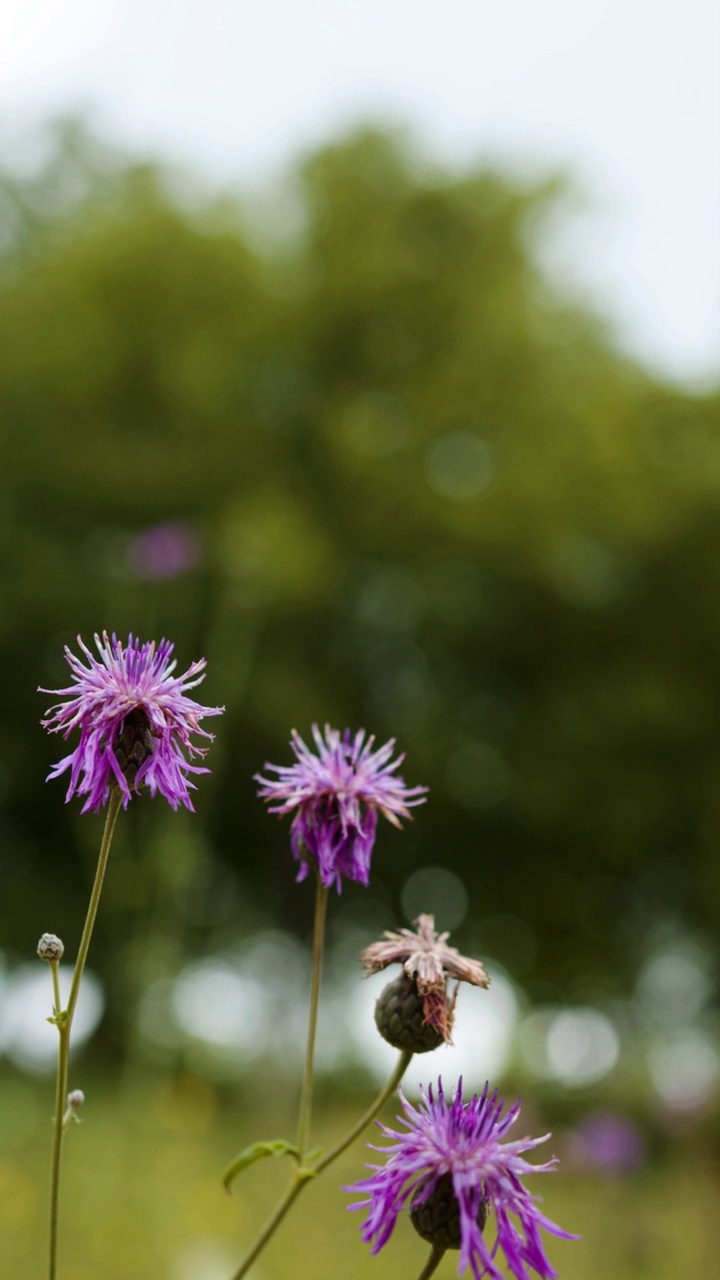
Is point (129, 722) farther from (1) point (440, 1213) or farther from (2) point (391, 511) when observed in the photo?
(2) point (391, 511)

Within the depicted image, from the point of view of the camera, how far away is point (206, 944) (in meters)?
12.9

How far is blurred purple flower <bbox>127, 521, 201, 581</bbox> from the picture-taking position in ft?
14.4

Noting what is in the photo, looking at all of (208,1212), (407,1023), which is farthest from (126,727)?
(208,1212)

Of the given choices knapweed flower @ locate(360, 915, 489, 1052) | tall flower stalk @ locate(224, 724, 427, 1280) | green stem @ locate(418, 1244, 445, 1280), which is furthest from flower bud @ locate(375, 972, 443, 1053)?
green stem @ locate(418, 1244, 445, 1280)

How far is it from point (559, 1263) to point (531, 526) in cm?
779

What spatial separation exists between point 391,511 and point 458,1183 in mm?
11513

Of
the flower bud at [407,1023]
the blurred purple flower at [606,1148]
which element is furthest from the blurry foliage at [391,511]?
the flower bud at [407,1023]

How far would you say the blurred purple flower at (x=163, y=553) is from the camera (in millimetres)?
4402

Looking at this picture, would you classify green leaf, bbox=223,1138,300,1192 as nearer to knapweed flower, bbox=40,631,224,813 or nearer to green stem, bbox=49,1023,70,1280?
green stem, bbox=49,1023,70,1280

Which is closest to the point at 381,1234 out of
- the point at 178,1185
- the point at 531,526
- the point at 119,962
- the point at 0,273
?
the point at 178,1185

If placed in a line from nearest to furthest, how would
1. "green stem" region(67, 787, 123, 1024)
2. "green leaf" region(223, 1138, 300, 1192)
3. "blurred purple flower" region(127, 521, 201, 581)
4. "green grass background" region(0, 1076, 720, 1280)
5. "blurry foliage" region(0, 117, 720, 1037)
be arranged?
1. "green stem" region(67, 787, 123, 1024)
2. "green leaf" region(223, 1138, 300, 1192)
3. "blurred purple flower" region(127, 521, 201, 581)
4. "green grass background" region(0, 1076, 720, 1280)
5. "blurry foliage" region(0, 117, 720, 1037)

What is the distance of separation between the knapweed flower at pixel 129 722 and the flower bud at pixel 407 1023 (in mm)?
335

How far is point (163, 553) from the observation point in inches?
176

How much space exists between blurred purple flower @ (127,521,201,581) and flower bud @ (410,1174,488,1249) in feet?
11.0
